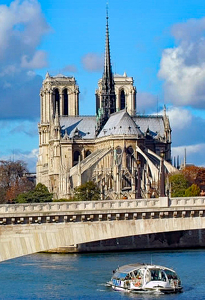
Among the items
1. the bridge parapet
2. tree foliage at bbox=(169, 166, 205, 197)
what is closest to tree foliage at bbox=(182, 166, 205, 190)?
tree foliage at bbox=(169, 166, 205, 197)

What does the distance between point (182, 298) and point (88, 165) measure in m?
80.2

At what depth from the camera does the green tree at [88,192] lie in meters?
103

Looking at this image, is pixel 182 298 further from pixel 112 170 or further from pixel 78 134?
pixel 78 134

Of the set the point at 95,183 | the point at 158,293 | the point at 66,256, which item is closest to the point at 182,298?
the point at 158,293

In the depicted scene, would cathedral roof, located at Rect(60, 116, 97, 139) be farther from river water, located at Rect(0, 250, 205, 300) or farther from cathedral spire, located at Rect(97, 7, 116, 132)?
river water, located at Rect(0, 250, 205, 300)

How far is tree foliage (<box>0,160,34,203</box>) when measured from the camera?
399 ft

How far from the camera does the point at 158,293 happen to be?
162ft

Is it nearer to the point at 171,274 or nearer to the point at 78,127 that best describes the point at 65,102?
the point at 78,127

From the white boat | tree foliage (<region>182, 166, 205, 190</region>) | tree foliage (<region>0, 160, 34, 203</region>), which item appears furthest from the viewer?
tree foliage (<region>0, 160, 34, 203</region>)

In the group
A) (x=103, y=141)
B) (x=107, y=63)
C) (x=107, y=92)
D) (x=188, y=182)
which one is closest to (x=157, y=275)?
(x=188, y=182)

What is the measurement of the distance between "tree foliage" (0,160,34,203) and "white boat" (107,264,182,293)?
222 feet

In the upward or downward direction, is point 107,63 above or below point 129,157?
above

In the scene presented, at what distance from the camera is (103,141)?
133 m

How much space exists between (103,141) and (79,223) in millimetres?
92725
